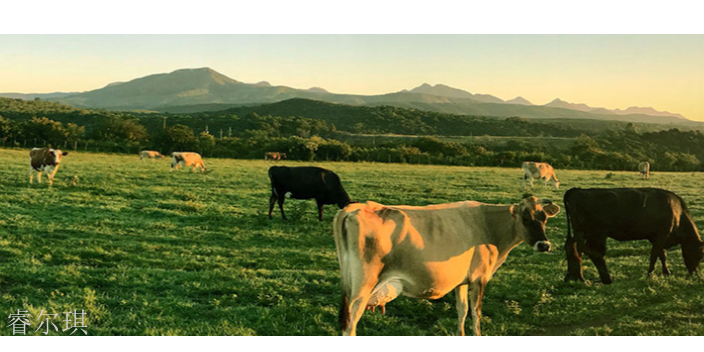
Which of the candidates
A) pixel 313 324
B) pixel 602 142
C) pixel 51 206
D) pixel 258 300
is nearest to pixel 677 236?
pixel 313 324

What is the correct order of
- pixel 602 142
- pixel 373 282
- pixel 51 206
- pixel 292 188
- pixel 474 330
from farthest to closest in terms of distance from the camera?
pixel 602 142
pixel 292 188
pixel 51 206
pixel 474 330
pixel 373 282

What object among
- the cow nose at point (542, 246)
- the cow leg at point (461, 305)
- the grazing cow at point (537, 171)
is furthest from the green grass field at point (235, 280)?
the grazing cow at point (537, 171)

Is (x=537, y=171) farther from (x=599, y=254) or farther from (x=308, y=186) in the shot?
(x=599, y=254)

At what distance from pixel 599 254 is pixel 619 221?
0.82m

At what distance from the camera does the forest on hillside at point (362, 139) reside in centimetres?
3300

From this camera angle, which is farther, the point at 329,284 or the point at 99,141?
the point at 99,141

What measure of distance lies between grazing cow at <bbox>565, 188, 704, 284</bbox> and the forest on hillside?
76.1ft

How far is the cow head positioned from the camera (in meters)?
6.54

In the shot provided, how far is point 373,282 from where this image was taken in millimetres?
5664

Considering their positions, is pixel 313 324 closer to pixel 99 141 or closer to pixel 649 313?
pixel 649 313

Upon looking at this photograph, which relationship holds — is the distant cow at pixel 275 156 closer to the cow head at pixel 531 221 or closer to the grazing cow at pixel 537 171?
the grazing cow at pixel 537 171

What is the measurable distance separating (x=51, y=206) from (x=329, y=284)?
11.7m

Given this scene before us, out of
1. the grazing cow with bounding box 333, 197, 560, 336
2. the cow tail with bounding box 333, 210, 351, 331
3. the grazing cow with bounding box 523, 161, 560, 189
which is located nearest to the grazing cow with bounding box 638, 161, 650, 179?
the grazing cow with bounding box 523, 161, 560, 189

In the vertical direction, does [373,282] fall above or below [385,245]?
below
